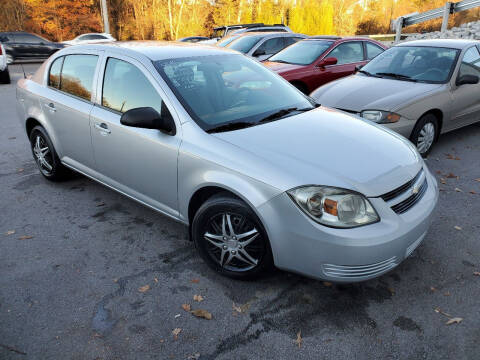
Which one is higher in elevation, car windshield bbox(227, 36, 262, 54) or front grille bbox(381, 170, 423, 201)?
car windshield bbox(227, 36, 262, 54)

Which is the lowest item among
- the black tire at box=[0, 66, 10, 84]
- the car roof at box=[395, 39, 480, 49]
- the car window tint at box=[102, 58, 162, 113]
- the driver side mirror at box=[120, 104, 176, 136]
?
the black tire at box=[0, 66, 10, 84]

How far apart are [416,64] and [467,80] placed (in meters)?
0.79

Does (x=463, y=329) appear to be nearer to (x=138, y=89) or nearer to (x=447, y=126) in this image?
(x=138, y=89)

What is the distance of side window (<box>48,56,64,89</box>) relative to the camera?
14.9 ft

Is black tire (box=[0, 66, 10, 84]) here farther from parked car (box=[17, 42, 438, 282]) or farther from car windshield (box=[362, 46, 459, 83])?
car windshield (box=[362, 46, 459, 83])

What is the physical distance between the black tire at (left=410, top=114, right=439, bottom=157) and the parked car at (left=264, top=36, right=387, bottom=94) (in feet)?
9.80

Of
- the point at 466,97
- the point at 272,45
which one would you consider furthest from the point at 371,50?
the point at 466,97

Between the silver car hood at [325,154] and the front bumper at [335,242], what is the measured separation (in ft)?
0.55

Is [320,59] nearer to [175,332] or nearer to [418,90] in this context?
[418,90]

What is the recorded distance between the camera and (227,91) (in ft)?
11.6

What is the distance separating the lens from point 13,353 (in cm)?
251

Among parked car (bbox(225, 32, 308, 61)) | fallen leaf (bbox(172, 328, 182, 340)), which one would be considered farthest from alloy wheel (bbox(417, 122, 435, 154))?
parked car (bbox(225, 32, 308, 61))


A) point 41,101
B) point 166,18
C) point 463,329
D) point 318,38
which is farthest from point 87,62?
point 166,18

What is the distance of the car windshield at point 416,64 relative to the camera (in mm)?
6004
